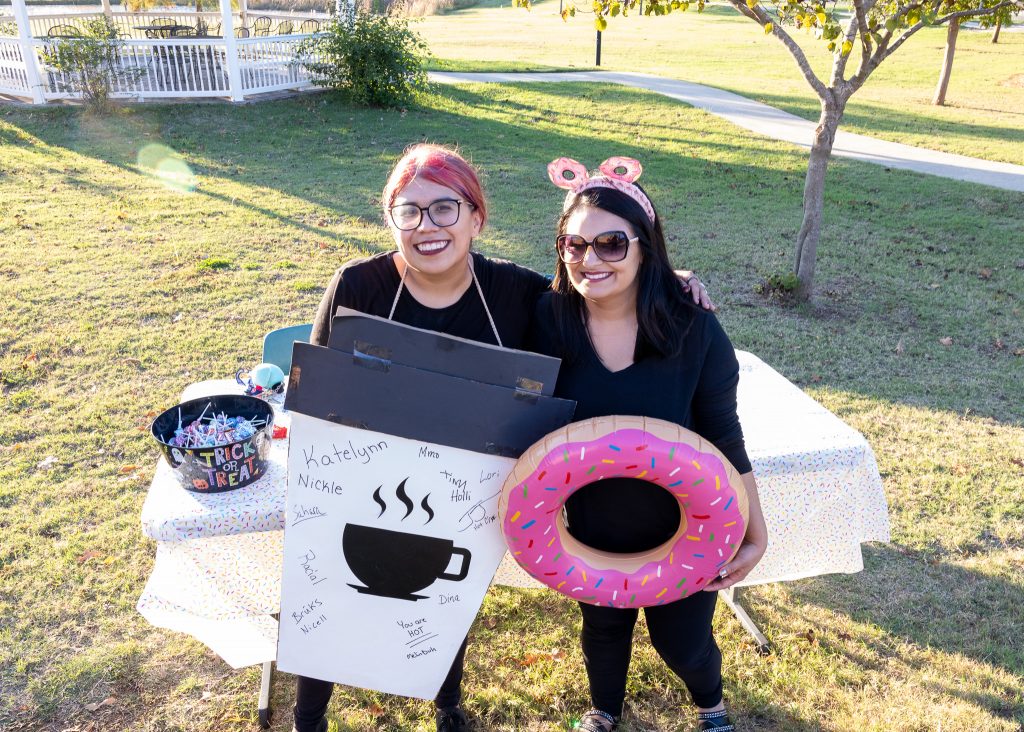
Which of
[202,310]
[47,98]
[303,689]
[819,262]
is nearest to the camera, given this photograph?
[303,689]

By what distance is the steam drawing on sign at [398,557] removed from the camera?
2082 millimetres

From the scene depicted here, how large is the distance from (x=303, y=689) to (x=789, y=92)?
16.1 meters

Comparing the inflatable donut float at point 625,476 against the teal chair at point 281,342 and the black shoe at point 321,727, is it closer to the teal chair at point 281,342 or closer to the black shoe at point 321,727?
the black shoe at point 321,727

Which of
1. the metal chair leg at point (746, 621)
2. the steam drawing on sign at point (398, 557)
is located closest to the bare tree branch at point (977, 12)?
the metal chair leg at point (746, 621)

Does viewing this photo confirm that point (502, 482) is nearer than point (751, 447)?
Yes

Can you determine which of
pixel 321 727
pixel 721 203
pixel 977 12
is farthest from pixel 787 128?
pixel 321 727

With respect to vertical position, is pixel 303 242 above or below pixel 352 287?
below

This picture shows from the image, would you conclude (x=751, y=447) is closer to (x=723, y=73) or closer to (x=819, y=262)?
(x=819, y=262)

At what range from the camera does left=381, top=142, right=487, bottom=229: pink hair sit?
1.97m

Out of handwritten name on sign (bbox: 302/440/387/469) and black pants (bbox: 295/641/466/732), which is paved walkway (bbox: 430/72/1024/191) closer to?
handwritten name on sign (bbox: 302/440/387/469)

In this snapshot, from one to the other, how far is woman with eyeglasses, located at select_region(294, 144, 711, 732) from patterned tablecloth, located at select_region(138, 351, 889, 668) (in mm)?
652

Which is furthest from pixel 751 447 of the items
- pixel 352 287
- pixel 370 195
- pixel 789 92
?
pixel 789 92

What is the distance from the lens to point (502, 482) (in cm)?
204

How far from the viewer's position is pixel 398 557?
210 cm
